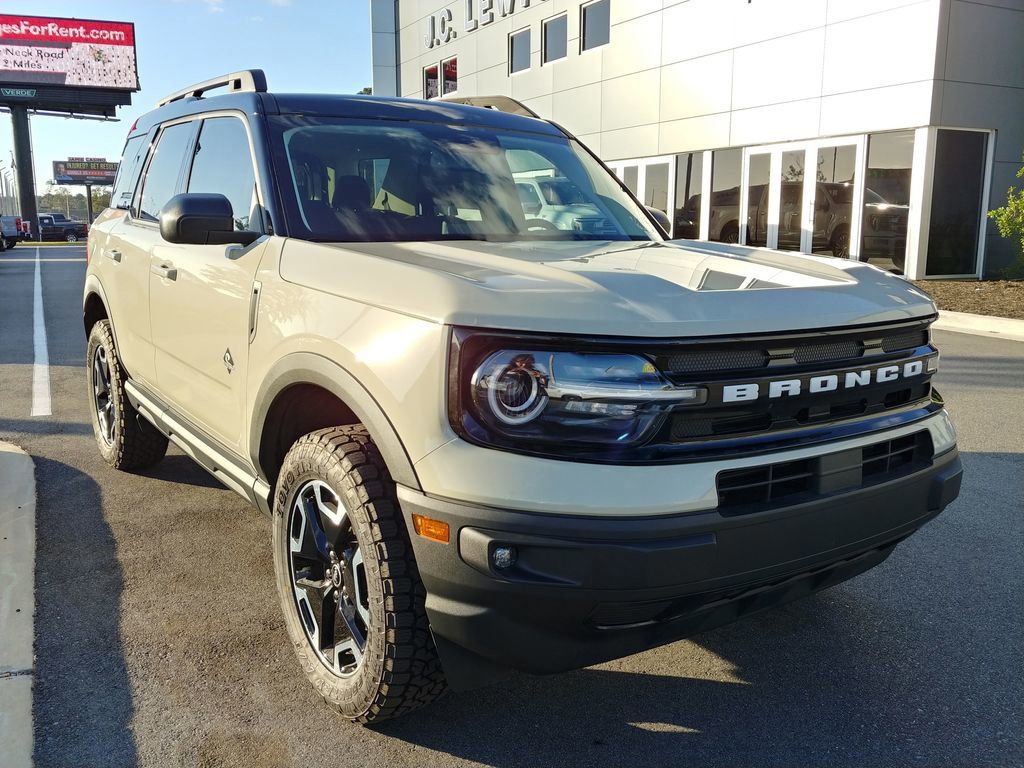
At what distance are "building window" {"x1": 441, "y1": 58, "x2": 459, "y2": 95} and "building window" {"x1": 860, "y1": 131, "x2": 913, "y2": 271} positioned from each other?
16.6 metres

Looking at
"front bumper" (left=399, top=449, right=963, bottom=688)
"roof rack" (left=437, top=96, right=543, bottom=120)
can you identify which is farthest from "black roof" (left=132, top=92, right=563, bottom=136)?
"front bumper" (left=399, top=449, right=963, bottom=688)

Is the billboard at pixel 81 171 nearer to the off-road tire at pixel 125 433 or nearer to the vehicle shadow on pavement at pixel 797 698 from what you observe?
the off-road tire at pixel 125 433

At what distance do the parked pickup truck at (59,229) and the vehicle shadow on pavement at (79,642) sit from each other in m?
56.8

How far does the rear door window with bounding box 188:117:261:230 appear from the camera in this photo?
3.17 meters

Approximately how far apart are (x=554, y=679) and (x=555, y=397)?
3.96 ft

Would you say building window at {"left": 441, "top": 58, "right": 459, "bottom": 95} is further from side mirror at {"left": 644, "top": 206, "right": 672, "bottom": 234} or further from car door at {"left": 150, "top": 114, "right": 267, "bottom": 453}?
car door at {"left": 150, "top": 114, "right": 267, "bottom": 453}

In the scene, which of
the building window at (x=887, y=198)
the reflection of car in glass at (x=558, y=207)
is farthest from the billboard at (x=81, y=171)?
the reflection of car in glass at (x=558, y=207)

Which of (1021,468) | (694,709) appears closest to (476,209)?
(694,709)

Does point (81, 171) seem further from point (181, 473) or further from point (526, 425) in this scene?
point (526, 425)

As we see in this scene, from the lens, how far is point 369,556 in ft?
7.32

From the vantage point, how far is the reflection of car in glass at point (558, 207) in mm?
3492

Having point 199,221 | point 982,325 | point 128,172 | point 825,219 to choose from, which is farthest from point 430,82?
point 199,221

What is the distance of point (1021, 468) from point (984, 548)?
142 centimetres

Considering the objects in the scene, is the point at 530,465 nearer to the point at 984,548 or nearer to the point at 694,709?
the point at 694,709
